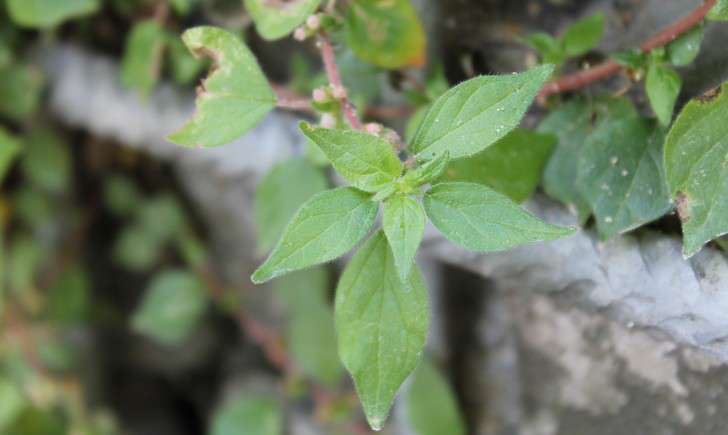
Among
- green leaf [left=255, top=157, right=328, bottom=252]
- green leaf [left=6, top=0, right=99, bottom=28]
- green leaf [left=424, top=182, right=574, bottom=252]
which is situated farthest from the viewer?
green leaf [left=6, top=0, right=99, bottom=28]

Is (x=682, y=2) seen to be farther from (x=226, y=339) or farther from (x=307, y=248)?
(x=226, y=339)

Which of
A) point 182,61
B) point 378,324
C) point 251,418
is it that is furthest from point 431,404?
point 182,61

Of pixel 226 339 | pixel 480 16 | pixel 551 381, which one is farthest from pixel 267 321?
pixel 480 16

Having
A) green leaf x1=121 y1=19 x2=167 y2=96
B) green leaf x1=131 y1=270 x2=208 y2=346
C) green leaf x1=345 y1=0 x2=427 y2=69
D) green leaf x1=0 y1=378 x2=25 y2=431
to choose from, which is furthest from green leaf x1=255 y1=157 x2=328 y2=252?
green leaf x1=0 y1=378 x2=25 y2=431

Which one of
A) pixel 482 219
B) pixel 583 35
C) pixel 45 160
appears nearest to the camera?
pixel 482 219

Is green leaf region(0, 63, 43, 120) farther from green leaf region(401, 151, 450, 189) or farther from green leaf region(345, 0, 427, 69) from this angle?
green leaf region(401, 151, 450, 189)

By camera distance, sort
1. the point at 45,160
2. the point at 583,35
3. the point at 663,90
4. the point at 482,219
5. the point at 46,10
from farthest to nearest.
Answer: the point at 45,160
the point at 46,10
the point at 583,35
the point at 663,90
the point at 482,219

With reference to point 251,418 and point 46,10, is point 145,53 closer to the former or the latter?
point 46,10
